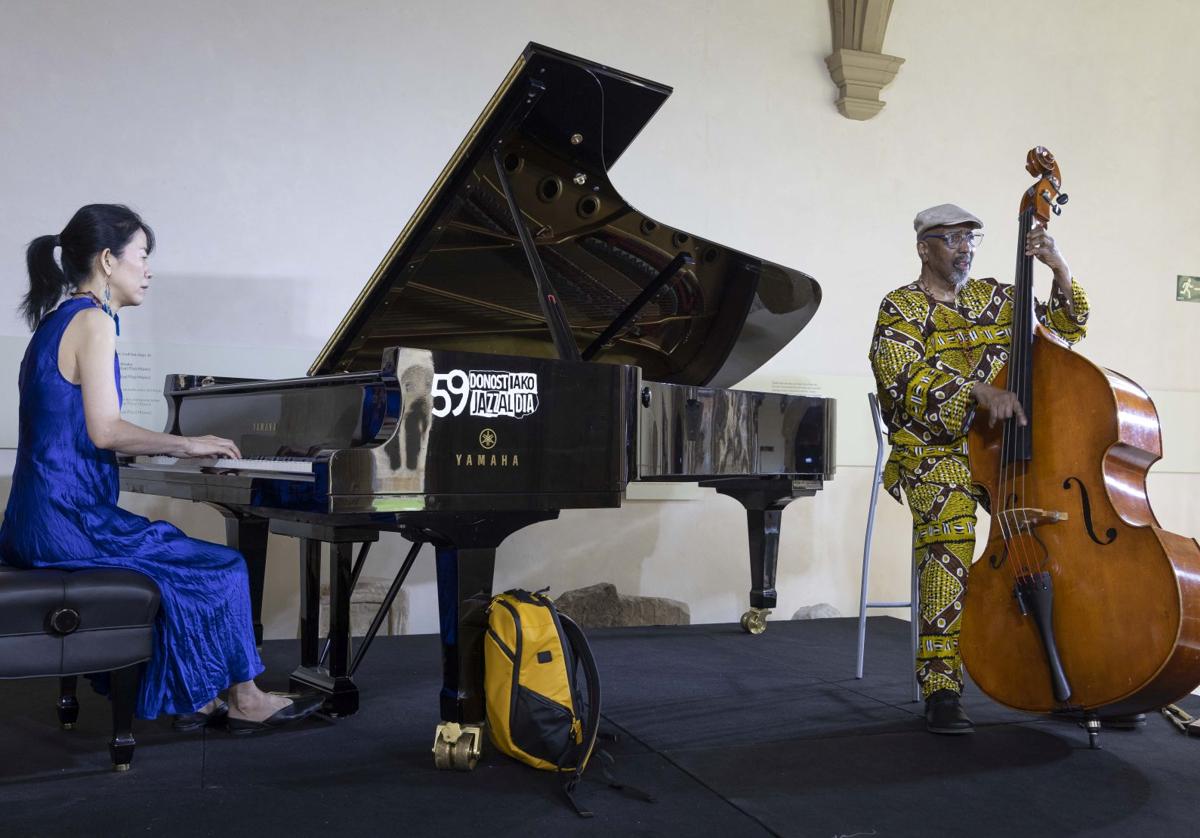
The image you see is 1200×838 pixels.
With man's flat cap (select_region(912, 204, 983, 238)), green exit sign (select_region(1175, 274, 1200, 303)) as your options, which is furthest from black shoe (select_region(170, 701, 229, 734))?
green exit sign (select_region(1175, 274, 1200, 303))

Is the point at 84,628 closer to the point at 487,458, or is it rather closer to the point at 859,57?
the point at 487,458

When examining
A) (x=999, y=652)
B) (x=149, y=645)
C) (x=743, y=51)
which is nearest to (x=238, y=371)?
(x=149, y=645)

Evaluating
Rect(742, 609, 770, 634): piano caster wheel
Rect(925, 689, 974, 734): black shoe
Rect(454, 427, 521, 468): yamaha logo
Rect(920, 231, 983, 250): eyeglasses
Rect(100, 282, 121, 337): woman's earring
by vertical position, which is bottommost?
Rect(742, 609, 770, 634): piano caster wheel

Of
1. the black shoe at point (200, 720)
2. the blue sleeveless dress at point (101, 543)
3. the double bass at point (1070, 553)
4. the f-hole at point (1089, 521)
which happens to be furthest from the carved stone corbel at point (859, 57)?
the black shoe at point (200, 720)

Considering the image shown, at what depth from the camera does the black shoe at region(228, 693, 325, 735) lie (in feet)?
9.01

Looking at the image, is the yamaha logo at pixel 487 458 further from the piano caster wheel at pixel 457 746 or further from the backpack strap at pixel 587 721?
the piano caster wheel at pixel 457 746

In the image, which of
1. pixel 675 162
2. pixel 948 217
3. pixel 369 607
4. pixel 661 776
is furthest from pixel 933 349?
pixel 369 607

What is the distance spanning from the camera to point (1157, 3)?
5781mm

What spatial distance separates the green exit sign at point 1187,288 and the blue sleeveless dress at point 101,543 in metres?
5.15

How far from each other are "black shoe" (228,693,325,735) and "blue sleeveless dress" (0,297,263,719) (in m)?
0.24

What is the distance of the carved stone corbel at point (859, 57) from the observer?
5090 millimetres

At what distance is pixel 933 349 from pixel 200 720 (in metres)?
2.14

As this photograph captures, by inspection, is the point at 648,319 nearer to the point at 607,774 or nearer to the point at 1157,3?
the point at 607,774

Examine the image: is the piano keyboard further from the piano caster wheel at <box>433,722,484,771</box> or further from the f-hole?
the f-hole
